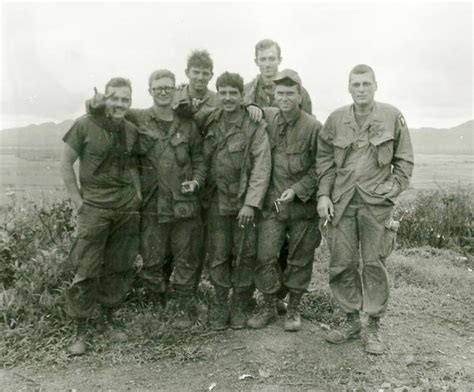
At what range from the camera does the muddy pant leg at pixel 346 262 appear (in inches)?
174

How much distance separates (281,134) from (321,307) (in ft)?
6.58

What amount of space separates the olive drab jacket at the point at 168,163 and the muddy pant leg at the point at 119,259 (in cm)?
28

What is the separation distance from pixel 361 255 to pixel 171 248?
5.66 ft

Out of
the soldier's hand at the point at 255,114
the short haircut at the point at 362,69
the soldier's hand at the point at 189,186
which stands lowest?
the soldier's hand at the point at 189,186

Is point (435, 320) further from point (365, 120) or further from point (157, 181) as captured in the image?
point (157, 181)

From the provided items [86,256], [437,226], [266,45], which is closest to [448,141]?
[437,226]

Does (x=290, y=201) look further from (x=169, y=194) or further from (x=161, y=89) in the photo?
(x=161, y=89)

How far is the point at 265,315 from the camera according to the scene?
15.8 feet

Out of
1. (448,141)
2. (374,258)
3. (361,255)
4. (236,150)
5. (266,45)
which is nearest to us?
(374,258)

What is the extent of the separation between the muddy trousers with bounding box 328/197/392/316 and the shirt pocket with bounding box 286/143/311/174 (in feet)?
1.89

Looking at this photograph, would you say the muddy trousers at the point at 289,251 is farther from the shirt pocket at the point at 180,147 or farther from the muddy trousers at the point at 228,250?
the shirt pocket at the point at 180,147

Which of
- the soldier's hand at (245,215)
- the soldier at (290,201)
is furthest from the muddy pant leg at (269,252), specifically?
the soldier's hand at (245,215)

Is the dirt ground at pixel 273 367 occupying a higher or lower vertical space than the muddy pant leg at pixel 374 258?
lower

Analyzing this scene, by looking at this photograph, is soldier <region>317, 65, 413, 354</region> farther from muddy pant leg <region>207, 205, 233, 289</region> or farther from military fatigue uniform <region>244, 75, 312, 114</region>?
military fatigue uniform <region>244, 75, 312, 114</region>
